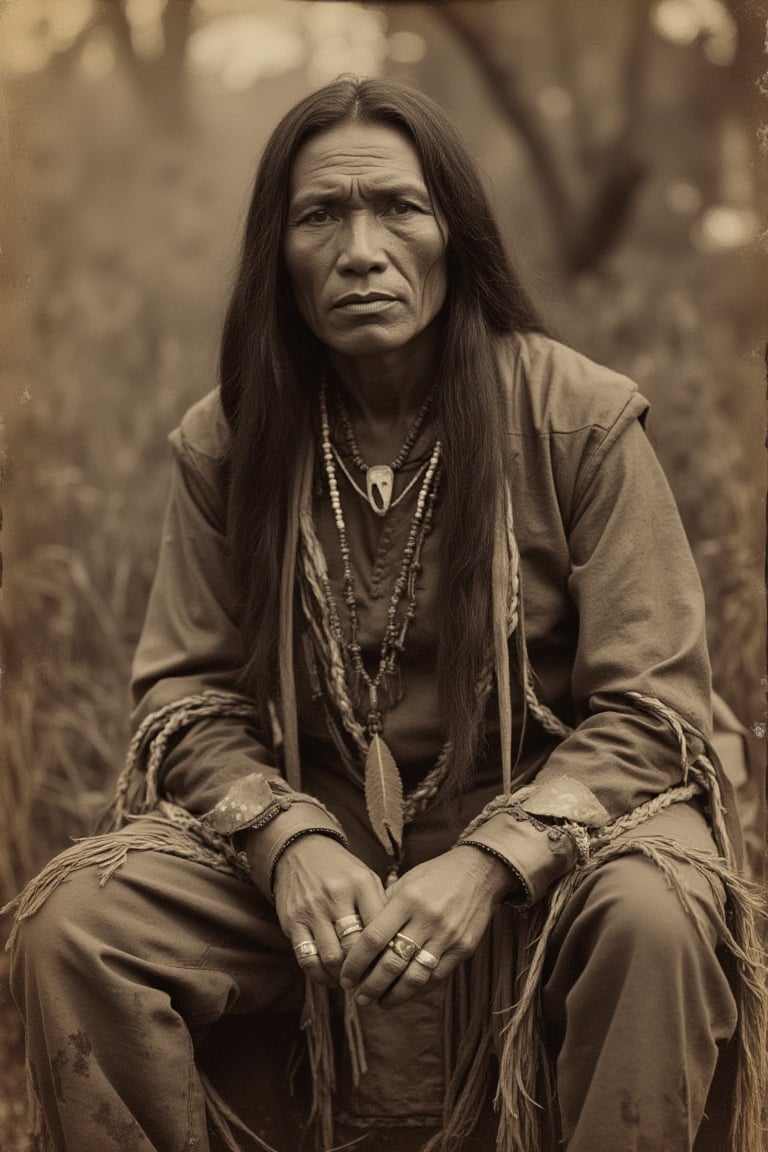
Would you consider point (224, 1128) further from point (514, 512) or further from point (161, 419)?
point (161, 419)

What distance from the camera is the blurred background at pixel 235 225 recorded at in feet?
12.3

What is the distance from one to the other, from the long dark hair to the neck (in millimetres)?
57

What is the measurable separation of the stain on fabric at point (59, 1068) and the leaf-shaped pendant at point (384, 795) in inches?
24.8

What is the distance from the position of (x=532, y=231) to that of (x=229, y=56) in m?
1.04

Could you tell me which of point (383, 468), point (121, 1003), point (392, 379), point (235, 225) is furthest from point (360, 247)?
point (235, 225)

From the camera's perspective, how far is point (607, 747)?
2.11 meters

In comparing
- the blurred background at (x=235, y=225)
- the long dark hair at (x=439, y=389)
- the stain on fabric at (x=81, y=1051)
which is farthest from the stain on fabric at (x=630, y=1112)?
the blurred background at (x=235, y=225)

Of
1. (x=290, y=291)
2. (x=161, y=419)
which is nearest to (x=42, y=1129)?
(x=290, y=291)

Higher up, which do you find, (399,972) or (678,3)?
(678,3)

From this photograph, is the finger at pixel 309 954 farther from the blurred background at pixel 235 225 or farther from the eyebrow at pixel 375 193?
the blurred background at pixel 235 225

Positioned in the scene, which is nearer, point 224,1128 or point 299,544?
point 224,1128

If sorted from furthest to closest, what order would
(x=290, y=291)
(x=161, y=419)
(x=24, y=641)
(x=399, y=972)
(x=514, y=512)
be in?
(x=161, y=419) → (x=24, y=641) → (x=290, y=291) → (x=514, y=512) → (x=399, y=972)

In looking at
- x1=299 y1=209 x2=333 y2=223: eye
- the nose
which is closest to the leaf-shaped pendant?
the nose

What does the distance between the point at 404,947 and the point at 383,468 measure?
2.93ft
